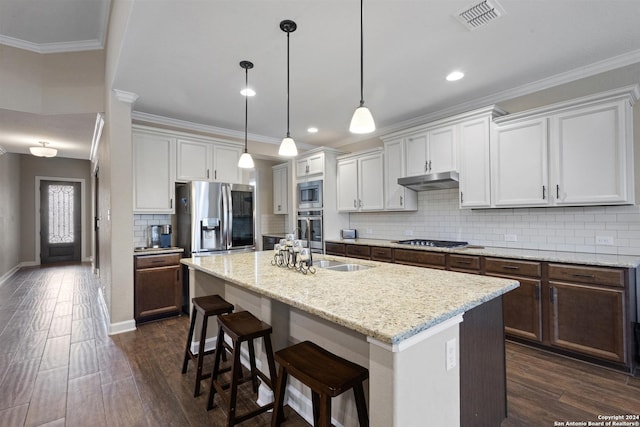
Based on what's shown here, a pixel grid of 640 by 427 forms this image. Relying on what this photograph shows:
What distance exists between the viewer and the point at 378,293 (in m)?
1.53

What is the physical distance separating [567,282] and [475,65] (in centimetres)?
213

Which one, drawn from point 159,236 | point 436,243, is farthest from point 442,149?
point 159,236

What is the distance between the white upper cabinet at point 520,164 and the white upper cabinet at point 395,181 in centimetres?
115

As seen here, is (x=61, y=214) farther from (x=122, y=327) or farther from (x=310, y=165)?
(x=310, y=165)

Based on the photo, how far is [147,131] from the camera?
393 centimetres

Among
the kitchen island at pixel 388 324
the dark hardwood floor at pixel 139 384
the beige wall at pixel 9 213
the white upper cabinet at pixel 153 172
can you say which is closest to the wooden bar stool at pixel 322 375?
the kitchen island at pixel 388 324

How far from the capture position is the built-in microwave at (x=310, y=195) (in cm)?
511

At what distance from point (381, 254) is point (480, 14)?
2810mm

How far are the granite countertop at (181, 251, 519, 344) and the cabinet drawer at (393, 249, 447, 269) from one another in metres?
1.43

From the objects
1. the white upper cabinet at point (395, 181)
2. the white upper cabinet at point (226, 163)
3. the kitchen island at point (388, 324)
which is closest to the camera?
the kitchen island at point (388, 324)

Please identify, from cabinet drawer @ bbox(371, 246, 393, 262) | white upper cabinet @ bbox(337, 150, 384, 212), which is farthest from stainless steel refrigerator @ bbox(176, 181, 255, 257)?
cabinet drawer @ bbox(371, 246, 393, 262)

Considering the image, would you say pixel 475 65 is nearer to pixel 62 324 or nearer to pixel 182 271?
pixel 182 271

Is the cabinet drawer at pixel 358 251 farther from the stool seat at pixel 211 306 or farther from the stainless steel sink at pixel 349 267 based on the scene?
the stool seat at pixel 211 306

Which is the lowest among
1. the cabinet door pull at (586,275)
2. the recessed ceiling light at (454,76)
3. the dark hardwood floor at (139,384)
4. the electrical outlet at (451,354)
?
the dark hardwood floor at (139,384)
